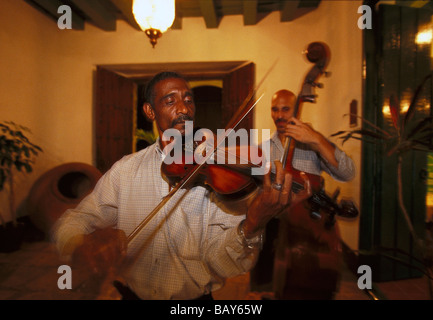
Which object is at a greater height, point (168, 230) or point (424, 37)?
point (424, 37)

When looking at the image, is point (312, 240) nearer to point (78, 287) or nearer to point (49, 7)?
point (78, 287)

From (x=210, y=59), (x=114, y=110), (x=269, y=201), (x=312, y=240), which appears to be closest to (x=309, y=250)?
(x=312, y=240)

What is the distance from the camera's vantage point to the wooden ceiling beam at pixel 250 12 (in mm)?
2555

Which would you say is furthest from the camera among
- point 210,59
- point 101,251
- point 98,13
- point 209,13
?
point 210,59

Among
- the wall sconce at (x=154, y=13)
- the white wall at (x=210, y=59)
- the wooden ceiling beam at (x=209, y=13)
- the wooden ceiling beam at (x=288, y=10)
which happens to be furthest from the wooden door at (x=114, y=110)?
the wooden ceiling beam at (x=288, y=10)

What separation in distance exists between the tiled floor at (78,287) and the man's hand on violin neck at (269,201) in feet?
4.21

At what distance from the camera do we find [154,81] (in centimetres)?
83

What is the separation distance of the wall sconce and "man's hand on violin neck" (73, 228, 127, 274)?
41.0 inches

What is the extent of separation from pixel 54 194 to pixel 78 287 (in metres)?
1.11

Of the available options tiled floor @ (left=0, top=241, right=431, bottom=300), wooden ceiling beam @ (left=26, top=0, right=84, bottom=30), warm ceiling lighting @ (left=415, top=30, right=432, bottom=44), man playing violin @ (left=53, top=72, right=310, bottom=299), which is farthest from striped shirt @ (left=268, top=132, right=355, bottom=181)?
warm ceiling lighting @ (left=415, top=30, right=432, bottom=44)

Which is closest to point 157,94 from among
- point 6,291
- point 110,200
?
point 110,200

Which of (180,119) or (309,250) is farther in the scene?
(309,250)

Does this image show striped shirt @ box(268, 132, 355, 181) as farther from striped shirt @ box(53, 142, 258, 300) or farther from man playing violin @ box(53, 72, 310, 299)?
striped shirt @ box(53, 142, 258, 300)
